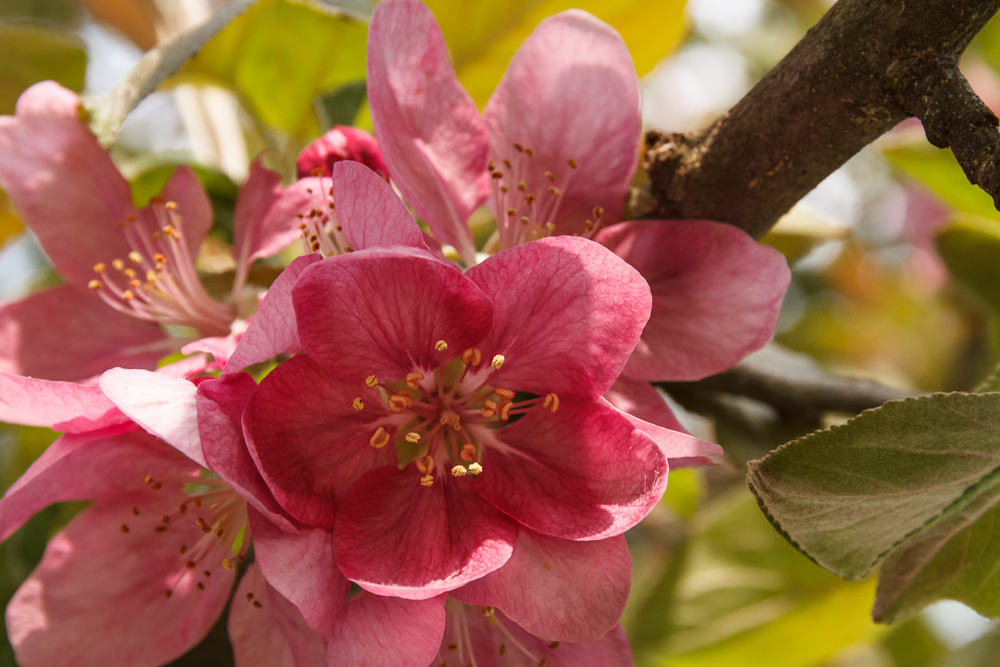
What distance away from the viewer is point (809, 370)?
3.12ft

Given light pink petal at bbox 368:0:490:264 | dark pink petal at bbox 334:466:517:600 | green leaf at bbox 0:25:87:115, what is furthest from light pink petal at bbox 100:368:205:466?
green leaf at bbox 0:25:87:115

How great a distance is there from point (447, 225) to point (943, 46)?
14.2 inches

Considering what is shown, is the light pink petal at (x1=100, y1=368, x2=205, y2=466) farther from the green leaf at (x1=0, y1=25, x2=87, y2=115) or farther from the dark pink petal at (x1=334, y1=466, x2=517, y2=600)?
the green leaf at (x1=0, y1=25, x2=87, y2=115)

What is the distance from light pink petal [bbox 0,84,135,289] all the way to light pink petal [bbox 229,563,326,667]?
350 millimetres

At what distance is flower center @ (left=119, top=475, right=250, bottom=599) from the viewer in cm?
62

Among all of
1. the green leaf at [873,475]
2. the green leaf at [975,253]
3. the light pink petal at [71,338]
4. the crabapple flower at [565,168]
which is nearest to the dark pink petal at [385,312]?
the crabapple flower at [565,168]

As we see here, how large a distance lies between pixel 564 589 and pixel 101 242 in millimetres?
550

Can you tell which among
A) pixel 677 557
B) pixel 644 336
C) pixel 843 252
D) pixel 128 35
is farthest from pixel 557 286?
pixel 843 252

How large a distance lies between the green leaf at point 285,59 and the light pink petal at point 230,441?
1.59 feet

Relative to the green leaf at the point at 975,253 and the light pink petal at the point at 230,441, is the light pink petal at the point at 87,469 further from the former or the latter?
the green leaf at the point at 975,253

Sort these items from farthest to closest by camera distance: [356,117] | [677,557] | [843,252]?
[843,252]
[677,557]
[356,117]

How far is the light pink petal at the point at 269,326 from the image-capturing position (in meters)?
0.48

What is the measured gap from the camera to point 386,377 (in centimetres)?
57

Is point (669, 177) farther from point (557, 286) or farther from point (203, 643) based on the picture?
point (203, 643)
